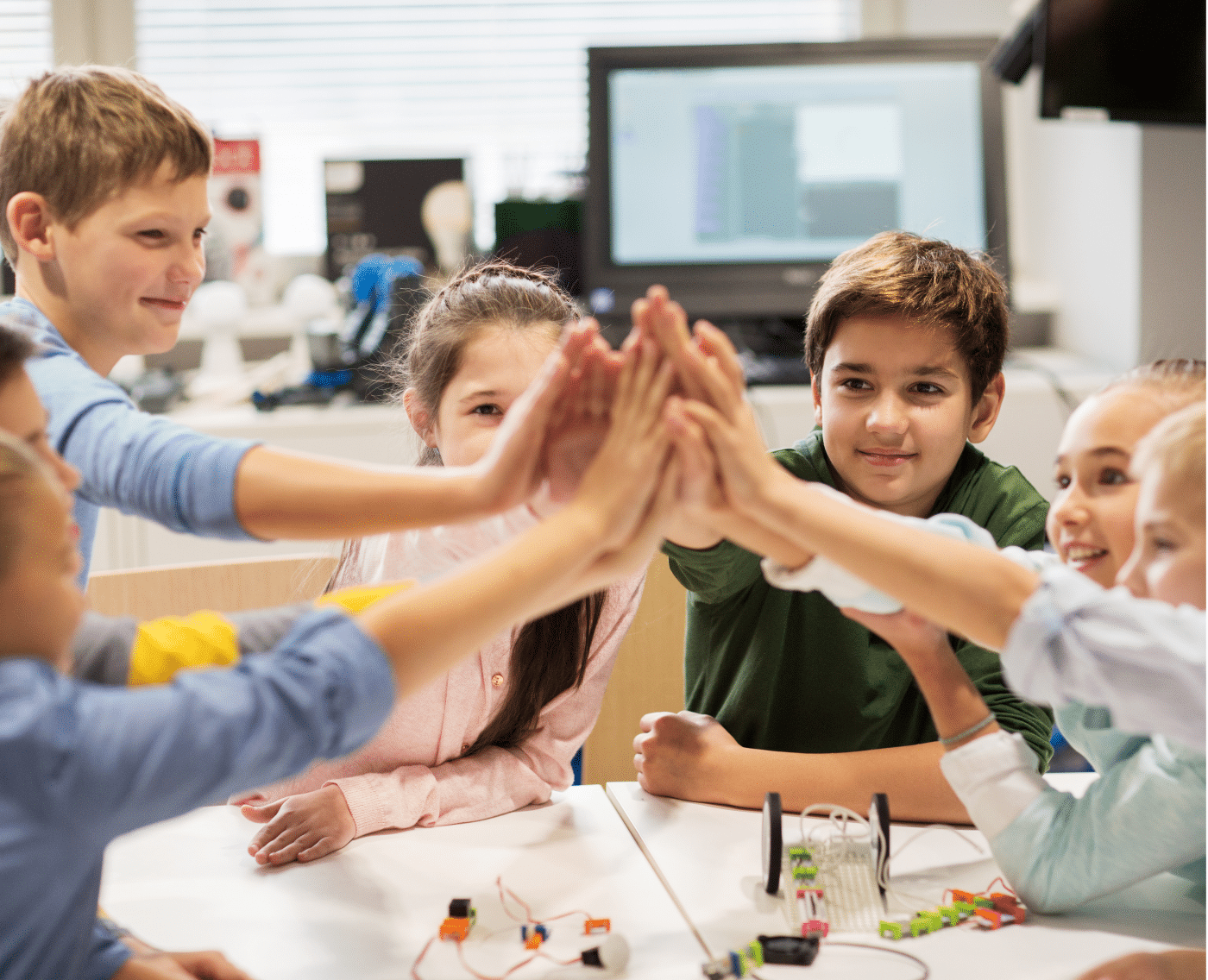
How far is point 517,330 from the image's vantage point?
49.4 inches

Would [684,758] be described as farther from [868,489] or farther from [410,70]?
[410,70]

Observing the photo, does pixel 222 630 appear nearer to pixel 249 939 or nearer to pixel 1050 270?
pixel 249 939

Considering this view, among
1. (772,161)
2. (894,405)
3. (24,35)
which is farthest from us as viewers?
(24,35)

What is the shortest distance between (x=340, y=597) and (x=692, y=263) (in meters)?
1.90

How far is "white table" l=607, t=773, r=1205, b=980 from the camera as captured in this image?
785 millimetres

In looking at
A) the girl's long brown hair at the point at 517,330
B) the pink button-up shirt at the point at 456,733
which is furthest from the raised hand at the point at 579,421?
the girl's long brown hair at the point at 517,330

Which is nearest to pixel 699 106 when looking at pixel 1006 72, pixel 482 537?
pixel 1006 72

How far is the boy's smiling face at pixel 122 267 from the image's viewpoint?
0.96 meters

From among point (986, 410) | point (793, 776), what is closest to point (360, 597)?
point (793, 776)

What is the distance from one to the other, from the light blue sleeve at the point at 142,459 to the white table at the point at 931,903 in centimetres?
44

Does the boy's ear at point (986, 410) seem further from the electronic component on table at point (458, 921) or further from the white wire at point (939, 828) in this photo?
the electronic component on table at point (458, 921)

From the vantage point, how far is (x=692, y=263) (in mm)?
2584

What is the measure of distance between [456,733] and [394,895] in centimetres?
27

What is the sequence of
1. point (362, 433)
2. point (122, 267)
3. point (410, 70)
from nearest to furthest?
point (122, 267) < point (362, 433) < point (410, 70)
